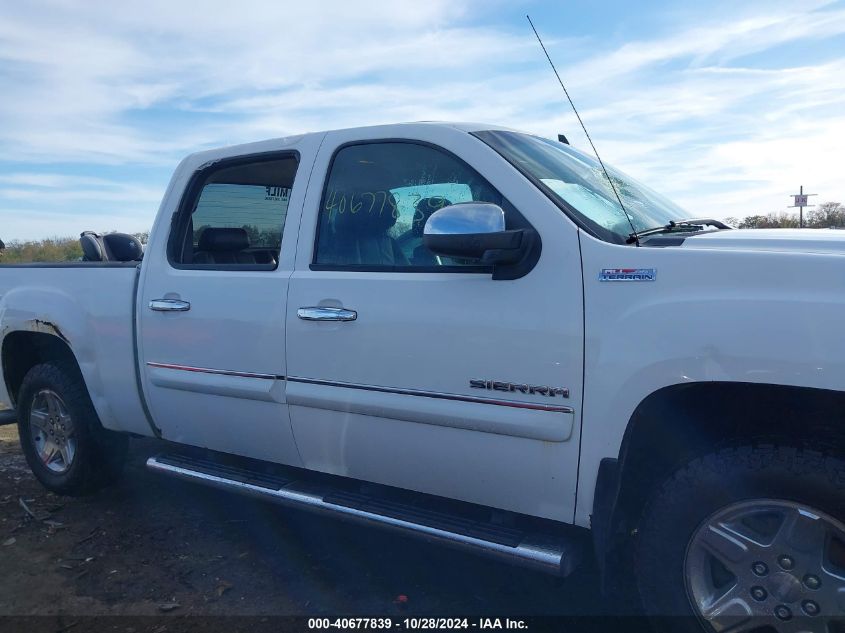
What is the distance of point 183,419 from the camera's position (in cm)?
397

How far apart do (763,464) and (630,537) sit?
613mm

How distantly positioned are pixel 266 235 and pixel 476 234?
5.30ft

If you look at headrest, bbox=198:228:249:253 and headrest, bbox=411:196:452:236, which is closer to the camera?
headrest, bbox=411:196:452:236

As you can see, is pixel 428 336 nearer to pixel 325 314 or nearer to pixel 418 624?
pixel 325 314

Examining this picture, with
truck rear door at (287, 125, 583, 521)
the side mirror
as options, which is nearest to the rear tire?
truck rear door at (287, 125, 583, 521)

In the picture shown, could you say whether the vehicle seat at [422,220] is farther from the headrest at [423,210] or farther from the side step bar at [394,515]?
the side step bar at [394,515]

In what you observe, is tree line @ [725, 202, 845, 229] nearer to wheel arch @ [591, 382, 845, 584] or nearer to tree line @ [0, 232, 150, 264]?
wheel arch @ [591, 382, 845, 584]

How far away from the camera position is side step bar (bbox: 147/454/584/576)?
8.89 ft

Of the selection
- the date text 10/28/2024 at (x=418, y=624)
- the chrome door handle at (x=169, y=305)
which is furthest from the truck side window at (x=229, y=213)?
the date text 10/28/2024 at (x=418, y=624)

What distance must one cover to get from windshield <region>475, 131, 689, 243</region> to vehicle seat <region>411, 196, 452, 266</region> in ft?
1.08

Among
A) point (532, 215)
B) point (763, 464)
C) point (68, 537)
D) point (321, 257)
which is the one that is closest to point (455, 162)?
point (532, 215)

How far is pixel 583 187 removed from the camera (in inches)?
123

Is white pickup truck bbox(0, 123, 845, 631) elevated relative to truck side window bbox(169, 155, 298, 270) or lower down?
lower down

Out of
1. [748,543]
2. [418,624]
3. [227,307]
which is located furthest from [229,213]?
[748,543]
